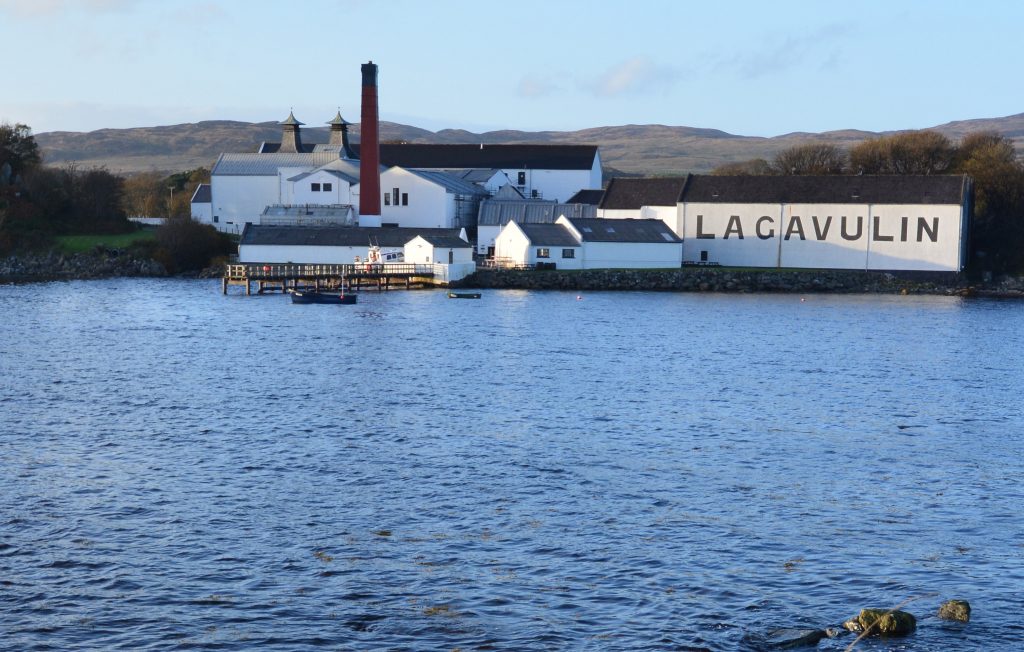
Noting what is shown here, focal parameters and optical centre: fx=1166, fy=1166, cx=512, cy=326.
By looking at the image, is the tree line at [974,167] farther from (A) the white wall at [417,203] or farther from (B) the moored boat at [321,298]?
(B) the moored boat at [321,298]

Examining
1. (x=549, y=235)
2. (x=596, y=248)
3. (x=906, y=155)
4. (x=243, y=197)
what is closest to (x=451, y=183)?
(x=549, y=235)

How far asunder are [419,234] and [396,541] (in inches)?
2374

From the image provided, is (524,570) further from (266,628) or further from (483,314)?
(483,314)

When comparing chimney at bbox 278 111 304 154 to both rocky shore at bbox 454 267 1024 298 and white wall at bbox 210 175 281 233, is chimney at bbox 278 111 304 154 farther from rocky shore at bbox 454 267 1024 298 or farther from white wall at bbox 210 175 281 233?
rocky shore at bbox 454 267 1024 298

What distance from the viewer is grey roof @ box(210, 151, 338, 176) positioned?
94750 millimetres

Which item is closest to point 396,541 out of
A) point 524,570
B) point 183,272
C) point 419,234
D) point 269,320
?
point 524,570

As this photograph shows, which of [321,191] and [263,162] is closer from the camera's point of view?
[321,191]

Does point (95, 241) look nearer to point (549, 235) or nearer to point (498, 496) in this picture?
point (549, 235)

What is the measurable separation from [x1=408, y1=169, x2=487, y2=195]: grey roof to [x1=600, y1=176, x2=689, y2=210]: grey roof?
439 inches

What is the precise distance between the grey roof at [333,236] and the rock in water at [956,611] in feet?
206

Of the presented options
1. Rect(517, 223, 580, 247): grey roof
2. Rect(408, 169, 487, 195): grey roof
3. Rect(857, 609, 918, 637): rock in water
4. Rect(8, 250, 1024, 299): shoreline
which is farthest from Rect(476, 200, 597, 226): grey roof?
Rect(857, 609, 918, 637): rock in water

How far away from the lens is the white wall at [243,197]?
3706 inches

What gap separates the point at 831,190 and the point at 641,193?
14.0 metres

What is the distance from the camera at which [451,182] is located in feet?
293
